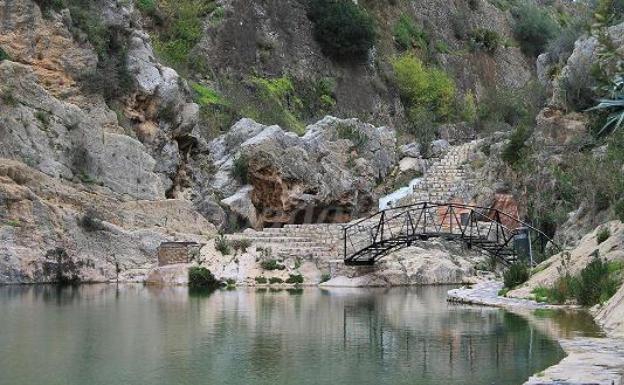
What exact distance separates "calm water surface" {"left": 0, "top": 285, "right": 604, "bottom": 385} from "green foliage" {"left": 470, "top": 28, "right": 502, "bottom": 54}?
6302cm

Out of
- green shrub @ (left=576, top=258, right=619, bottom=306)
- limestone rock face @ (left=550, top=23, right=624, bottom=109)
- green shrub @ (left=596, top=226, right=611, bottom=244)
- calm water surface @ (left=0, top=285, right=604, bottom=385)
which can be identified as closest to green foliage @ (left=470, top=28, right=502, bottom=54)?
limestone rock face @ (left=550, top=23, right=624, bottom=109)

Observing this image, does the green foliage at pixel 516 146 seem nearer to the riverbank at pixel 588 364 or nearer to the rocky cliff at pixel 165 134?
the rocky cliff at pixel 165 134

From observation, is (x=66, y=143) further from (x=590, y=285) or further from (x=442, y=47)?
(x=442, y=47)

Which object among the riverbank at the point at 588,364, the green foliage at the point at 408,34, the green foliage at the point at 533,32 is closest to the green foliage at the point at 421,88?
the green foliage at the point at 408,34

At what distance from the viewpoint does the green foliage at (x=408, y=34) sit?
7900 cm

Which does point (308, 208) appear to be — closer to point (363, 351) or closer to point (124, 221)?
point (124, 221)

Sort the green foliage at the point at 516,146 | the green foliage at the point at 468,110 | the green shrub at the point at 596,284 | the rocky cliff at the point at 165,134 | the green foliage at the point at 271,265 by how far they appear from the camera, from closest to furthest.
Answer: the green shrub at the point at 596,284 → the rocky cliff at the point at 165,134 → the green foliage at the point at 271,265 → the green foliage at the point at 516,146 → the green foliage at the point at 468,110

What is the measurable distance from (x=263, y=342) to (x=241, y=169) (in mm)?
27043

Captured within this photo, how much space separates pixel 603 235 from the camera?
24.0m

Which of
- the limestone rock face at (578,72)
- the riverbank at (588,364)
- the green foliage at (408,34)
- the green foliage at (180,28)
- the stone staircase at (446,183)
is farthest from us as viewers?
the green foliage at (408,34)

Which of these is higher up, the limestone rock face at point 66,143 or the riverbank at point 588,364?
the limestone rock face at point 66,143

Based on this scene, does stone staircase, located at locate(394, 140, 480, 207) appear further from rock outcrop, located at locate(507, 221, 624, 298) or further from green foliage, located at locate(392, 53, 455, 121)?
rock outcrop, located at locate(507, 221, 624, 298)

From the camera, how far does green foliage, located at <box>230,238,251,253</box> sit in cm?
3631

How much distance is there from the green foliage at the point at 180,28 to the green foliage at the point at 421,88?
18.0 meters
